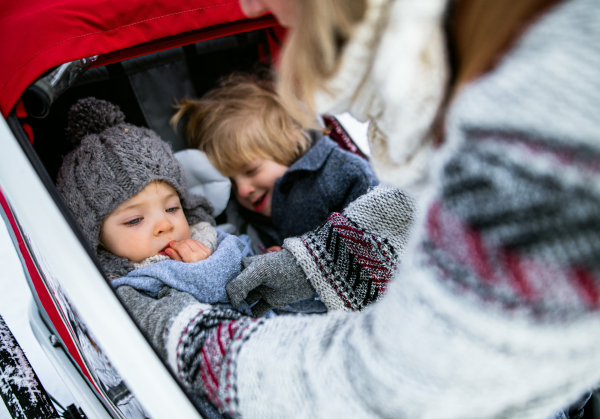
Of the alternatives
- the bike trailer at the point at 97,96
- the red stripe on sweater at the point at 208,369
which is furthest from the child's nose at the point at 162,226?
the red stripe on sweater at the point at 208,369

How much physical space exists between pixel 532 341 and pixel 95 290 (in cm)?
47

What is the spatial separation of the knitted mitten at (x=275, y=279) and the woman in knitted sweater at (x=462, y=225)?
0.32m

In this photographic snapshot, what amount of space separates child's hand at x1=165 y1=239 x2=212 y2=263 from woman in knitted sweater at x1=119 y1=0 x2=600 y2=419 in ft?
1.50

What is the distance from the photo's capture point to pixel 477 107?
27cm

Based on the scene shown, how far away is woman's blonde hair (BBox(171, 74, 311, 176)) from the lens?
1286mm

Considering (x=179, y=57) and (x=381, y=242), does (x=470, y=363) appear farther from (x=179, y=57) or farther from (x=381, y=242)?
(x=179, y=57)

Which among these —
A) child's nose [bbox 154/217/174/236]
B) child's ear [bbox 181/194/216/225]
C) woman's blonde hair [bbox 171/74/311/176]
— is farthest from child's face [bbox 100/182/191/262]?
woman's blonde hair [bbox 171/74/311/176]

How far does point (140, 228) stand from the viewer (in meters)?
0.94

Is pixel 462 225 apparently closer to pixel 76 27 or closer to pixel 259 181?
pixel 76 27

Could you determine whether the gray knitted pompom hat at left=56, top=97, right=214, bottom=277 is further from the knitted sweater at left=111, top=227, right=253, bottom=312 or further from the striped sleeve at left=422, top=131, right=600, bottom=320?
the striped sleeve at left=422, top=131, right=600, bottom=320

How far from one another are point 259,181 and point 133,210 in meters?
0.46

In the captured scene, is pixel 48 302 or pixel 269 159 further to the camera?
pixel 269 159

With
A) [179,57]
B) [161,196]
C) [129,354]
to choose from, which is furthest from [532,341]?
[179,57]

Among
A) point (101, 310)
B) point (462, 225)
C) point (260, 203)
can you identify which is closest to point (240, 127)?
point (260, 203)
